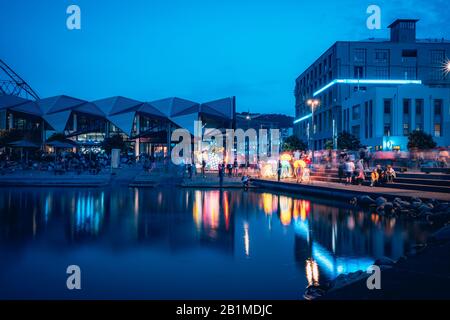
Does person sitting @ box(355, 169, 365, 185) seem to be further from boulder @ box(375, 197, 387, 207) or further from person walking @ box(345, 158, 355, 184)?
boulder @ box(375, 197, 387, 207)

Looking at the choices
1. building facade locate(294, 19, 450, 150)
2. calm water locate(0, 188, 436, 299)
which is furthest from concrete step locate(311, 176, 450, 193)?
building facade locate(294, 19, 450, 150)

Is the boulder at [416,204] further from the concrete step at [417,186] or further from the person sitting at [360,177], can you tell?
the person sitting at [360,177]

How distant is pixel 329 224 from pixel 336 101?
44263mm

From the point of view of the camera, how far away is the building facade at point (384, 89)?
41.3 meters

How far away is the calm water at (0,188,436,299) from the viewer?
5012mm

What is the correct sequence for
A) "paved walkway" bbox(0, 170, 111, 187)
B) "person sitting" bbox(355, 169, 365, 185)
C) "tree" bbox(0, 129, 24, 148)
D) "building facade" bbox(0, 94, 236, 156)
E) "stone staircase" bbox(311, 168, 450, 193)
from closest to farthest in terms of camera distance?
"stone staircase" bbox(311, 168, 450, 193), "person sitting" bbox(355, 169, 365, 185), "paved walkway" bbox(0, 170, 111, 187), "tree" bbox(0, 129, 24, 148), "building facade" bbox(0, 94, 236, 156)

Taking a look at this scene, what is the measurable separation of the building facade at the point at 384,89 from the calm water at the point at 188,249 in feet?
101

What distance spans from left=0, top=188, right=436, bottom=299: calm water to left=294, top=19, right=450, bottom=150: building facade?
30.7 meters

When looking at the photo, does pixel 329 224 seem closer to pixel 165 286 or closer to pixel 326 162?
pixel 165 286

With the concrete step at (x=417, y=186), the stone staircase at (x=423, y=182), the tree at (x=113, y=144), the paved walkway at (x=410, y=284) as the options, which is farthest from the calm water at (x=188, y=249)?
the tree at (x=113, y=144)

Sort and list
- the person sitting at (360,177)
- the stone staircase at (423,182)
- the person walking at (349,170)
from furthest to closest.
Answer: the person walking at (349,170) < the person sitting at (360,177) < the stone staircase at (423,182)

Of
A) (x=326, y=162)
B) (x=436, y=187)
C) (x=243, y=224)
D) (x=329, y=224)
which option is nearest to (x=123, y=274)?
(x=243, y=224)

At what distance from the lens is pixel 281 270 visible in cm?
575

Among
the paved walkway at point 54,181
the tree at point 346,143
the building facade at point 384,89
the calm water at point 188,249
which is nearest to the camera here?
the calm water at point 188,249
